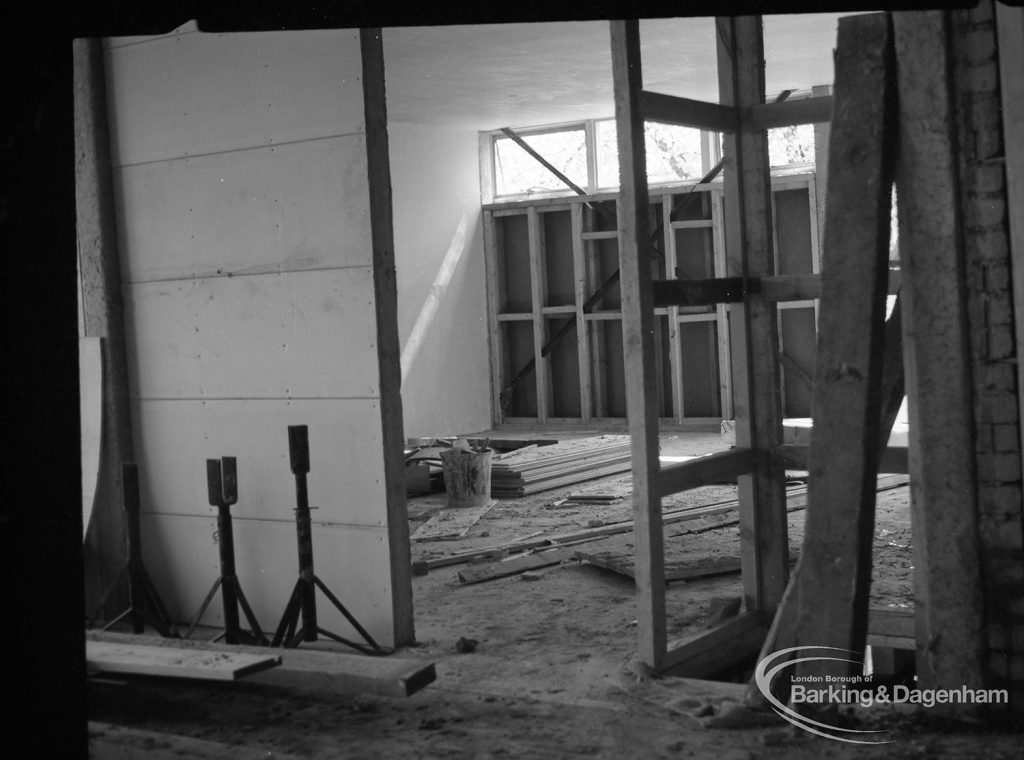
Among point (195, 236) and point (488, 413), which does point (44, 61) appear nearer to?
point (195, 236)

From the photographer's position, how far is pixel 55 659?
1.37 m

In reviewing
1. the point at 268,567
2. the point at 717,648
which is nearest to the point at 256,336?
the point at 268,567

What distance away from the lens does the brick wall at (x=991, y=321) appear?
3428 mm

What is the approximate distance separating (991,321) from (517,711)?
217 cm

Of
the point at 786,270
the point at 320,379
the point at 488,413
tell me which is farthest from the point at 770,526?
the point at 488,413

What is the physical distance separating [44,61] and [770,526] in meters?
4.08

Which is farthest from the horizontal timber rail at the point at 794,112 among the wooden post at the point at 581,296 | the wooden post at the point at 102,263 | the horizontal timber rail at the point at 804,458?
the wooden post at the point at 581,296

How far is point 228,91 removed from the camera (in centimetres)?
531

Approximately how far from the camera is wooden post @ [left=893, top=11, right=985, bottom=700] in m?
3.47

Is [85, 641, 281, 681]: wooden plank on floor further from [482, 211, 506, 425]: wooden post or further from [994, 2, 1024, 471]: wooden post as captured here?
[482, 211, 506, 425]: wooden post

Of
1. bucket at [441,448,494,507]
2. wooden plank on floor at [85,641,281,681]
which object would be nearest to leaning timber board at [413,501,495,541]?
bucket at [441,448,494,507]

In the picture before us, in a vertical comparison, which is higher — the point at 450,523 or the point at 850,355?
the point at 850,355

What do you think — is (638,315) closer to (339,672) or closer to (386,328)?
(386,328)

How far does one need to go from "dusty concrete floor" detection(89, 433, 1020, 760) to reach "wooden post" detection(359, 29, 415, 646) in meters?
0.37
